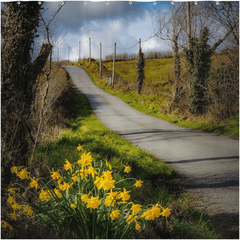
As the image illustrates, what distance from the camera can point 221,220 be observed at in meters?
2.71

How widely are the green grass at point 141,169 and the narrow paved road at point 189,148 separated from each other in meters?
0.53

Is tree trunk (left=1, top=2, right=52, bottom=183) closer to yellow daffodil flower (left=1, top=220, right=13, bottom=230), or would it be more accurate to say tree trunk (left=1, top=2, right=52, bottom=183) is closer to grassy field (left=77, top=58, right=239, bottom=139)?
yellow daffodil flower (left=1, top=220, right=13, bottom=230)

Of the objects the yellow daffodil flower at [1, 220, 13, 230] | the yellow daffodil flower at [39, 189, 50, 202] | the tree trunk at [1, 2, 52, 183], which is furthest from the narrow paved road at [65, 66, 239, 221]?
the yellow daffodil flower at [1, 220, 13, 230]

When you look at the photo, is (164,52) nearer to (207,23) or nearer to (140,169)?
(207,23)

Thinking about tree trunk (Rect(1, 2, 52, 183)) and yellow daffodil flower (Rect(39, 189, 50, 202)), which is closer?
yellow daffodil flower (Rect(39, 189, 50, 202))

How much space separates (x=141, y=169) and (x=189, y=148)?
2131 mm

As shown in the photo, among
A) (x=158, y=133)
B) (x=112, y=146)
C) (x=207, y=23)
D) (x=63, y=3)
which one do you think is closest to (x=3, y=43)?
(x=63, y=3)

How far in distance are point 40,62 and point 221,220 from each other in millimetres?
3196

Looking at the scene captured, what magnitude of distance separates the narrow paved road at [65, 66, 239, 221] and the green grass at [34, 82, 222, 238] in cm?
53

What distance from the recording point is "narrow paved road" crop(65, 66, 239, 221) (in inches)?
138

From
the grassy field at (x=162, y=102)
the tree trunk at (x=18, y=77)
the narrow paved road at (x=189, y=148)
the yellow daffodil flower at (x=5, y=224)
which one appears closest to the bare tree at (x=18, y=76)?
the tree trunk at (x=18, y=77)

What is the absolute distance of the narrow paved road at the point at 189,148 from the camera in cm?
350

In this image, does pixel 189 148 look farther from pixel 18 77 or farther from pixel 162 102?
pixel 162 102

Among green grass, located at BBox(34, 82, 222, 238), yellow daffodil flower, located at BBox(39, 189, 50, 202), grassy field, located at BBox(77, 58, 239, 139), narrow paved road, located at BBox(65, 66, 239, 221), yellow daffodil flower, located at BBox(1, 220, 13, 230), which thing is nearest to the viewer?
yellow daffodil flower, located at BBox(1, 220, 13, 230)
